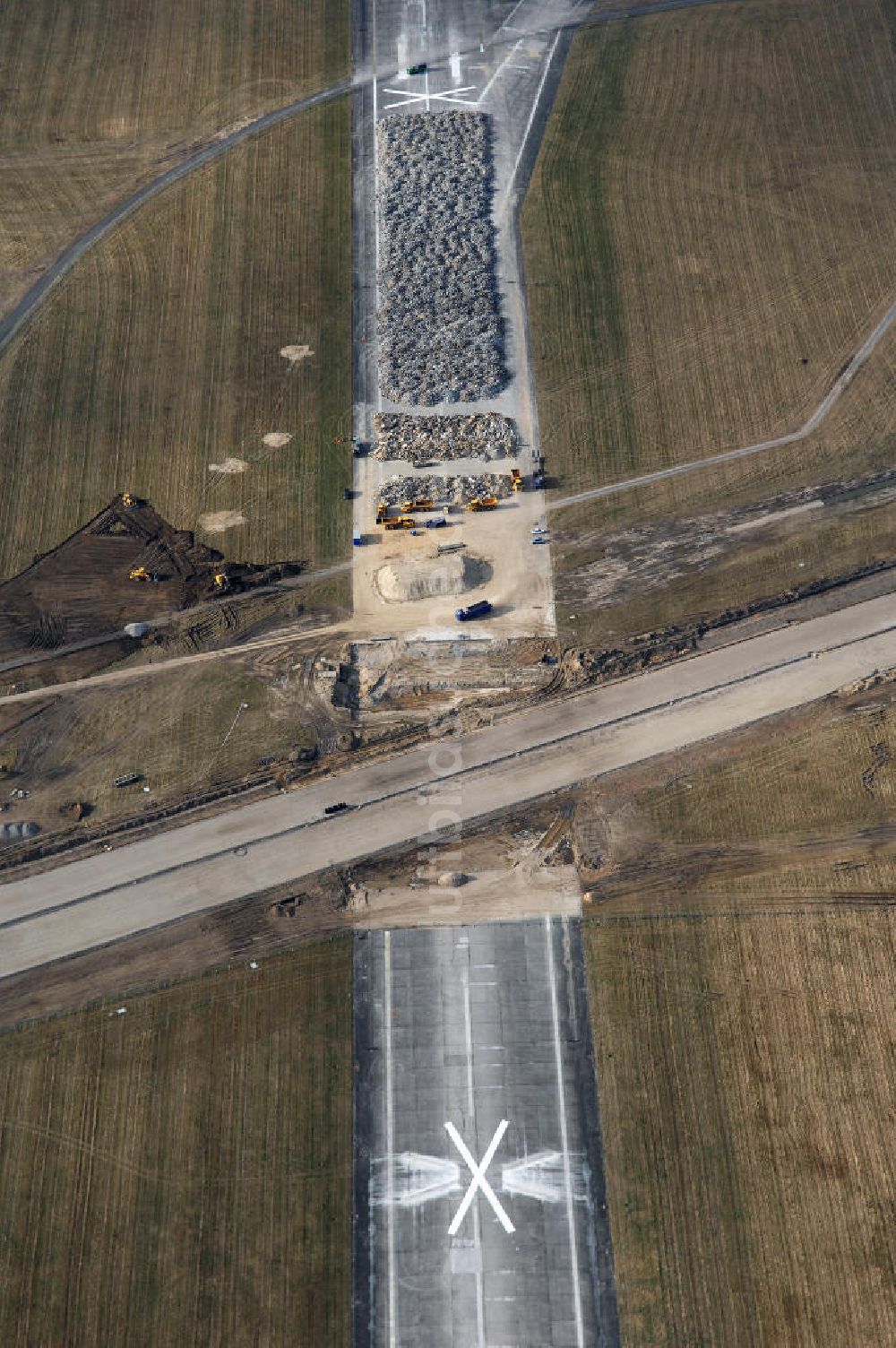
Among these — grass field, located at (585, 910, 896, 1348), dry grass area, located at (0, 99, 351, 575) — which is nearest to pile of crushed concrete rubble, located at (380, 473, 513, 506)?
dry grass area, located at (0, 99, 351, 575)

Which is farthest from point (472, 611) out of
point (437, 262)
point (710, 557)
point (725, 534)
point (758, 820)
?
point (437, 262)

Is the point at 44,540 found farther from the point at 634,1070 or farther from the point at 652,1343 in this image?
the point at 652,1343

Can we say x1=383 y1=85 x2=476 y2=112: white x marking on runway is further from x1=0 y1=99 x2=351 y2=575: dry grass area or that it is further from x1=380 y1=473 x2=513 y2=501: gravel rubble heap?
x1=380 y1=473 x2=513 y2=501: gravel rubble heap

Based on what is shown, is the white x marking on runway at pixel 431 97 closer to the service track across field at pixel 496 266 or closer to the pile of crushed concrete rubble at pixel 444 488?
the service track across field at pixel 496 266

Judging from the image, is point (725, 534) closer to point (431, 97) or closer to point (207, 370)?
point (207, 370)

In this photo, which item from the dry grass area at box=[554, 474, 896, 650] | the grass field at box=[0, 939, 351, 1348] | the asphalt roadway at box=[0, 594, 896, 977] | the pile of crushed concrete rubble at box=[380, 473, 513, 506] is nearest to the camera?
the grass field at box=[0, 939, 351, 1348]

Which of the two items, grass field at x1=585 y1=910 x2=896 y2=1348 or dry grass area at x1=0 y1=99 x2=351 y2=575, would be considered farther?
dry grass area at x1=0 y1=99 x2=351 y2=575

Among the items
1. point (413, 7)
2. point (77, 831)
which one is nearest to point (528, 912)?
point (77, 831)
